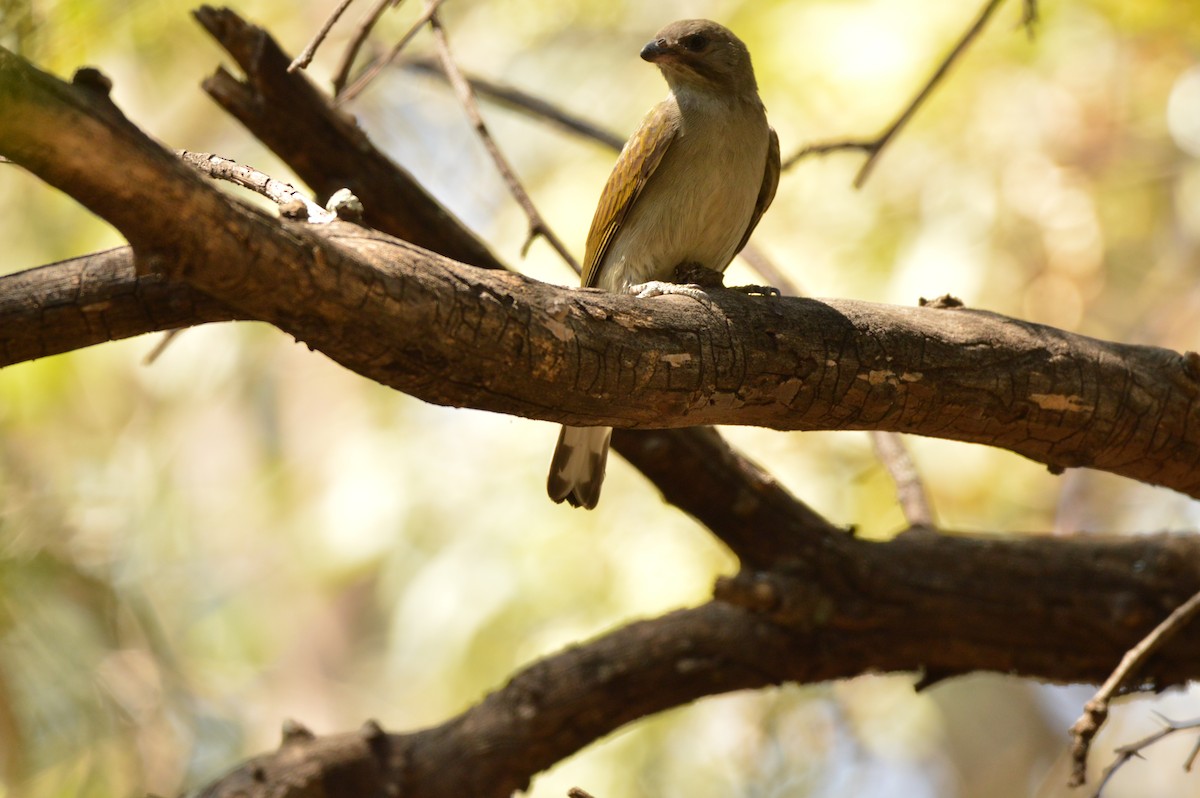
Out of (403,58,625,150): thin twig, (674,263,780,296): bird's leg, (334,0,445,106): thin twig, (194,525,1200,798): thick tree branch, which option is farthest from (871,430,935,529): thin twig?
(334,0,445,106): thin twig

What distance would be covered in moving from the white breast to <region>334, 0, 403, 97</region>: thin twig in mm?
1018

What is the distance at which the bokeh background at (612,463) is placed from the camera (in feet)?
18.6

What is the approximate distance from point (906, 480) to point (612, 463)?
7.64ft

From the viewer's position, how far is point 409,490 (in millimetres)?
7023

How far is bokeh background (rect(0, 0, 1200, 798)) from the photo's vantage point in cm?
566

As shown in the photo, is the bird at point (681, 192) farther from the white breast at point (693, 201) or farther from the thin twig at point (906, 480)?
the thin twig at point (906, 480)

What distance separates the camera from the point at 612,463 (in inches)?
241

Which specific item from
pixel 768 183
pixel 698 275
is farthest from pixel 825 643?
pixel 768 183

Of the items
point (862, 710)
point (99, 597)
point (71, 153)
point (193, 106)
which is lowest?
point (71, 153)

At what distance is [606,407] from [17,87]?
46.8 inches

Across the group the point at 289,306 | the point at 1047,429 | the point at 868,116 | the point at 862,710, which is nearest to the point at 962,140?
the point at 868,116

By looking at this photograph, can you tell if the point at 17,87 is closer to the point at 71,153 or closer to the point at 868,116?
the point at 71,153

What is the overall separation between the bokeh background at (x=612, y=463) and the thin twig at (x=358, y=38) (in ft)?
6.85

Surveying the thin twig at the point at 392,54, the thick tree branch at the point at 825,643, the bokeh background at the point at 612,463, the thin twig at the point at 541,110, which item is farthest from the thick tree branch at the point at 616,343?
the bokeh background at the point at 612,463
